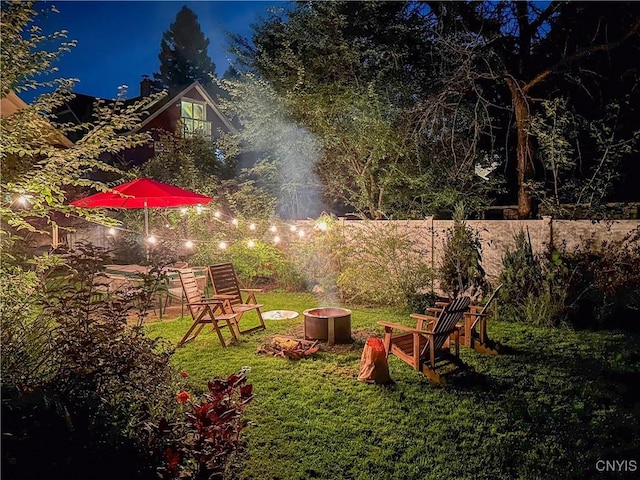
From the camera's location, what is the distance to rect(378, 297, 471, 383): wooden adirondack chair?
473cm

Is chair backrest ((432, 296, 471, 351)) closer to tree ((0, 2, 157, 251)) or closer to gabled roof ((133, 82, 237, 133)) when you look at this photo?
tree ((0, 2, 157, 251))

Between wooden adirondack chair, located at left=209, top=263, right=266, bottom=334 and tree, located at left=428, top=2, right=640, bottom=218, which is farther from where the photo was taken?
tree, located at left=428, top=2, right=640, bottom=218

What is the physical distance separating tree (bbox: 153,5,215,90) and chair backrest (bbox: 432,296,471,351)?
131 ft

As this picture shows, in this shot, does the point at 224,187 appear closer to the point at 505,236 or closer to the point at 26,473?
the point at 505,236

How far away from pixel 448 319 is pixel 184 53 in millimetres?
42357

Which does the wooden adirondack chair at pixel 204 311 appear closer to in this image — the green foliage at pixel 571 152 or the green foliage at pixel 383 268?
the green foliage at pixel 383 268

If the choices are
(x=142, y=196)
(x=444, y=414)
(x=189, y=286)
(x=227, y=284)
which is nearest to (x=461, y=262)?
(x=227, y=284)

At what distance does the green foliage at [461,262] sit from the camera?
7.80m

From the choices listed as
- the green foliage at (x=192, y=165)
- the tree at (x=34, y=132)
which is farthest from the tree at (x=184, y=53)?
the tree at (x=34, y=132)

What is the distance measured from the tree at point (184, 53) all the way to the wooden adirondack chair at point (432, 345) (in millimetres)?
39789

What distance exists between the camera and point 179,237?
11555 mm

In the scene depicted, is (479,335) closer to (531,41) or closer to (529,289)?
(529,289)

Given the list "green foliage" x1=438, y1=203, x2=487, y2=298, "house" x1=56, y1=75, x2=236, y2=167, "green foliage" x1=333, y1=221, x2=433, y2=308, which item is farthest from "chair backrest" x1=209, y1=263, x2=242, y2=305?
"house" x1=56, y1=75, x2=236, y2=167

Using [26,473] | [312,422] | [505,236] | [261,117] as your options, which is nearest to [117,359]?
[26,473]
